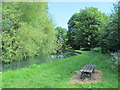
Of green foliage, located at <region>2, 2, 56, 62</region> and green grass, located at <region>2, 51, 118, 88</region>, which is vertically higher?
green foliage, located at <region>2, 2, 56, 62</region>

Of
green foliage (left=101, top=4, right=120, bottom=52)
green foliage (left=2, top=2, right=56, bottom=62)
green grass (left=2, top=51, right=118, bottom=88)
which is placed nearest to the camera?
green grass (left=2, top=51, right=118, bottom=88)

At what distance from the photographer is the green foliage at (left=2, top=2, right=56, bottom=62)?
6.59 meters

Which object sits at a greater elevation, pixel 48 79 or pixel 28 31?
pixel 28 31

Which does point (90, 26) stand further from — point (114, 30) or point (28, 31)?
point (28, 31)

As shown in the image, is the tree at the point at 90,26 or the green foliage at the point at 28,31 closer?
the green foliage at the point at 28,31

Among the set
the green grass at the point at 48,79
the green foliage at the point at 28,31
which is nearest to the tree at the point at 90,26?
the green foliage at the point at 28,31

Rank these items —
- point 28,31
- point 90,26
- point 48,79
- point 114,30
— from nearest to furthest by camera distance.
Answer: point 48,79, point 114,30, point 28,31, point 90,26

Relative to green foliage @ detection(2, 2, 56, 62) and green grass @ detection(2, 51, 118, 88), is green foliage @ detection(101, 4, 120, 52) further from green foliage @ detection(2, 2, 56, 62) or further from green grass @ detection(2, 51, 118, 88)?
green foliage @ detection(2, 2, 56, 62)

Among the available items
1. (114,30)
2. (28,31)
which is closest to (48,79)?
(114,30)

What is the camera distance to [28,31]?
8352mm

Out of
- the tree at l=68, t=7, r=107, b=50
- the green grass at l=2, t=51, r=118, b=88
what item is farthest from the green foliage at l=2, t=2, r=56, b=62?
the tree at l=68, t=7, r=107, b=50

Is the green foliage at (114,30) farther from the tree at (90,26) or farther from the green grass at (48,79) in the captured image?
the tree at (90,26)

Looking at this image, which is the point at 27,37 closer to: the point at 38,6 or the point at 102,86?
the point at 38,6

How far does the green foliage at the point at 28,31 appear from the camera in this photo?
21.6ft
